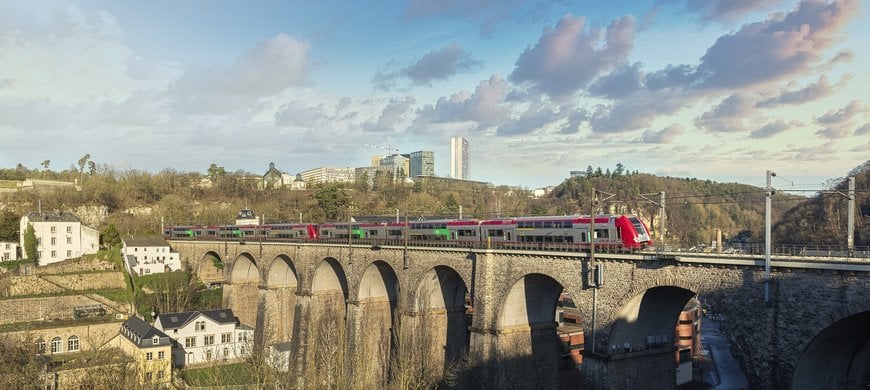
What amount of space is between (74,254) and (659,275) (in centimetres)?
7888

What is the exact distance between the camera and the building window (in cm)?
5115

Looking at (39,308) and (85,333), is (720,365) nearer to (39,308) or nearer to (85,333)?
(85,333)

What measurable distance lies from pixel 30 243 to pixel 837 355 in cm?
8418

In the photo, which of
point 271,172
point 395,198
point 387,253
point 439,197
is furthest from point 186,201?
point 387,253

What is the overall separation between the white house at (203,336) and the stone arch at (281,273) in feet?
18.0

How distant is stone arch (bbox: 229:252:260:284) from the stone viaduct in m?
5.47

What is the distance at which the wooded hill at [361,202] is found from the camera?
9494 cm

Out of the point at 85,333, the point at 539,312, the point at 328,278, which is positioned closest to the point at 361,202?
the point at 328,278

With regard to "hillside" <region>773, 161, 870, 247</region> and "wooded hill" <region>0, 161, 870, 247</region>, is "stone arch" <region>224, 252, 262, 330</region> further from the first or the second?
"hillside" <region>773, 161, 870, 247</region>

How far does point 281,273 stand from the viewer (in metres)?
62.6

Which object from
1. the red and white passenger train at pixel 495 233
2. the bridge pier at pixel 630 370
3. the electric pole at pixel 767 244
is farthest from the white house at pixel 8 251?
the electric pole at pixel 767 244

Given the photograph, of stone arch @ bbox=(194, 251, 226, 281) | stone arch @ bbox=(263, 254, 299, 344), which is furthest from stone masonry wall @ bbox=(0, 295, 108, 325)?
stone arch @ bbox=(263, 254, 299, 344)

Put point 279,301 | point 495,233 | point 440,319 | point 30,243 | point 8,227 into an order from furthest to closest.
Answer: point 8,227 → point 30,243 → point 279,301 → point 440,319 → point 495,233

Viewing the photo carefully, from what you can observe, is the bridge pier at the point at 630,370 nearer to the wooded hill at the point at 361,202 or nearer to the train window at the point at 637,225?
the train window at the point at 637,225
